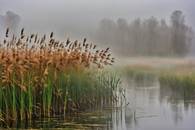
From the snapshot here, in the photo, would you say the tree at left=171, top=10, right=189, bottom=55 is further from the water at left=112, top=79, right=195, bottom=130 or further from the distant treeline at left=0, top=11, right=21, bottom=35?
the distant treeline at left=0, top=11, right=21, bottom=35

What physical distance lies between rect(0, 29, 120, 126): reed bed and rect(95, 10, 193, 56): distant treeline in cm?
306

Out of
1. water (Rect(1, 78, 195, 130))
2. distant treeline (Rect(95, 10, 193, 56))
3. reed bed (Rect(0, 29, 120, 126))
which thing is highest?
distant treeline (Rect(95, 10, 193, 56))

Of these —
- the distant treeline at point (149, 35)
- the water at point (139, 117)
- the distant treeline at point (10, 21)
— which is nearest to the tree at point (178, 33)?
the distant treeline at point (149, 35)

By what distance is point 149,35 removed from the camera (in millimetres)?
10258

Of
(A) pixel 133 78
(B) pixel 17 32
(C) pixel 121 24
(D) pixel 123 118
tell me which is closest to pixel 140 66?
(A) pixel 133 78

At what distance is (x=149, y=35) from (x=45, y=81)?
4739 mm

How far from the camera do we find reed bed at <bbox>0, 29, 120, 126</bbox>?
546cm

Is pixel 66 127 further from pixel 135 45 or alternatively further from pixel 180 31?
pixel 180 31

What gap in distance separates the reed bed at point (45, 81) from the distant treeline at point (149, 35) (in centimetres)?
306

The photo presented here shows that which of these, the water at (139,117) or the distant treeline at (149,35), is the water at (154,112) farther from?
the distant treeline at (149,35)

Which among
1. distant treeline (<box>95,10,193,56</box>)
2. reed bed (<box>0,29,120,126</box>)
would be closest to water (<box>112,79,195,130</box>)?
reed bed (<box>0,29,120,126</box>)

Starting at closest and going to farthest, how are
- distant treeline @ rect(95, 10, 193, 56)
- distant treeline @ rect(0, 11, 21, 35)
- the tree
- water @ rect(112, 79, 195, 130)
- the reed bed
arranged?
the reed bed < water @ rect(112, 79, 195, 130) < distant treeline @ rect(0, 11, 21, 35) < distant treeline @ rect(95, 10, 193, 56) < the tree

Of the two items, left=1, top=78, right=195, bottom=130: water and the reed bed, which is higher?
the reed bed

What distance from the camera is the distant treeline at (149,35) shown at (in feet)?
32.6
